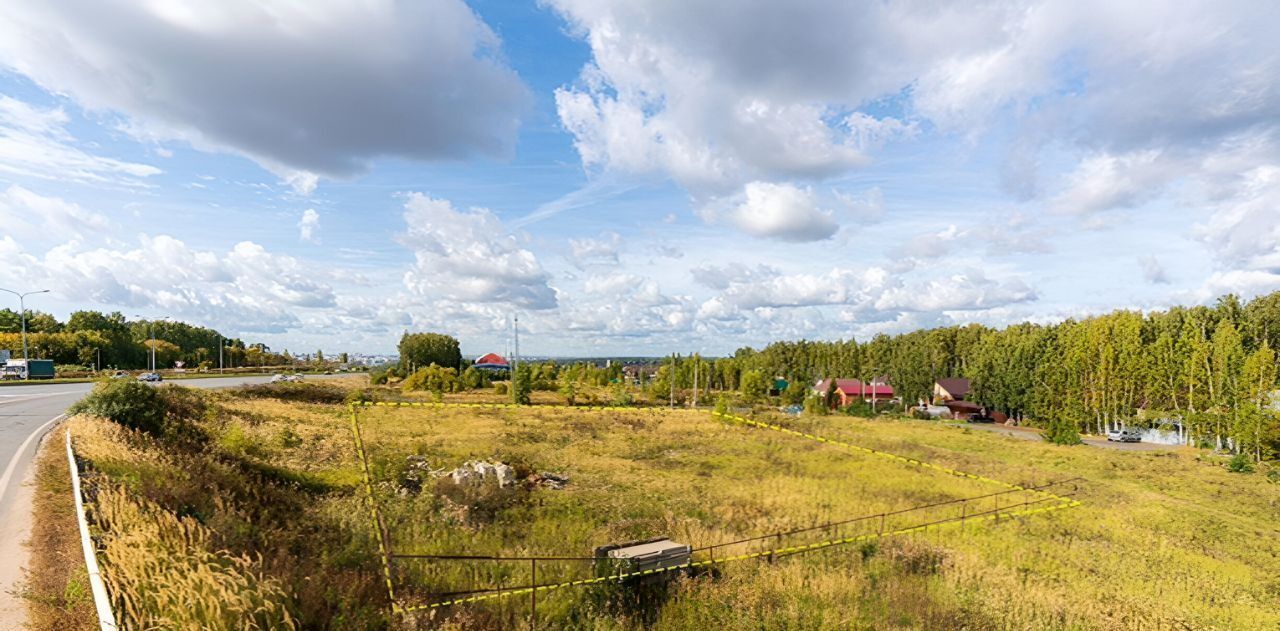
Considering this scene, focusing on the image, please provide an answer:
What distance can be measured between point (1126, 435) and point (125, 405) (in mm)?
62413

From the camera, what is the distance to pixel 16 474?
12.1 metres

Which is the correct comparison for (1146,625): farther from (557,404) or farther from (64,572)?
(557,404)

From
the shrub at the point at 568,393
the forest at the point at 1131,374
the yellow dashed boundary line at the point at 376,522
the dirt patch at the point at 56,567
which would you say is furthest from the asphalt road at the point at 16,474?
the forest at the point at 1131,374

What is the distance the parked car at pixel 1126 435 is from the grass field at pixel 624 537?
70.0 ft

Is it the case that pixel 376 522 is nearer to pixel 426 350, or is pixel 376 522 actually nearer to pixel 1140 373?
pixel 1140 373

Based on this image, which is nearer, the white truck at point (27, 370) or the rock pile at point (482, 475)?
the rock pile at point (482, 475)

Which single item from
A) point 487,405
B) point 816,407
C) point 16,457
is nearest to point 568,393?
point 487,405

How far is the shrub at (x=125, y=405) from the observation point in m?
16.5

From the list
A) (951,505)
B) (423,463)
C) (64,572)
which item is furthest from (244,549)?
(951,505)

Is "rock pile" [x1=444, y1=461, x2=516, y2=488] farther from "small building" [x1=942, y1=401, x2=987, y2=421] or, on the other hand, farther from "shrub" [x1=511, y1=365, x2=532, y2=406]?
"small building" [x1=942, y1=401, x2=987, y2=421]

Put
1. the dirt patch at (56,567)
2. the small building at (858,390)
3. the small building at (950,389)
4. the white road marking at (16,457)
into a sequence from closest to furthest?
the dirt patch at (56,567) → the white road marking at (16,457) → the small building at (950,389) → the small building at (858,390)

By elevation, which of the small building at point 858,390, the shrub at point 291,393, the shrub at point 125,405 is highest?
the shrub at point 125,405

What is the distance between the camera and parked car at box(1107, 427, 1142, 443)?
45.9m

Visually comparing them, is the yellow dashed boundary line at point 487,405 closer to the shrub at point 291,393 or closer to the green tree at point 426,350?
the shrub at point 291,393
